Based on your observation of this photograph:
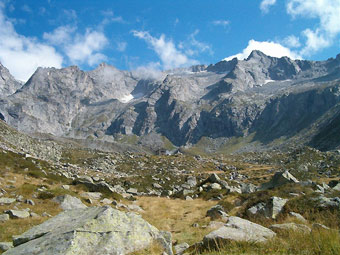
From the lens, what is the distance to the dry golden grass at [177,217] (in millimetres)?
13500

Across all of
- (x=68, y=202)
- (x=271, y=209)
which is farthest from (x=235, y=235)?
(x=68, y=202)

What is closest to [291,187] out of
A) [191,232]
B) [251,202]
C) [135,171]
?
[251,202]

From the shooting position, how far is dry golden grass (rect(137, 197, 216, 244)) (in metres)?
13.5

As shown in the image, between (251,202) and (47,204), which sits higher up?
(47,204)

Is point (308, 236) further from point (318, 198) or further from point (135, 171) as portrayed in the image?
point (135, 171)

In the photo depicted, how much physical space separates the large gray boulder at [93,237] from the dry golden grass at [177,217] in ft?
16.4

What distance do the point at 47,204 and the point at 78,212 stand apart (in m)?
9.41

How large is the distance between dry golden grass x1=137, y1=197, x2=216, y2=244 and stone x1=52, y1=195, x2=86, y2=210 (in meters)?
5.06

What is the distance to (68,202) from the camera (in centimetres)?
1786

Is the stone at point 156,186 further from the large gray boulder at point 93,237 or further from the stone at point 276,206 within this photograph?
the large gray boulder at point 93,237

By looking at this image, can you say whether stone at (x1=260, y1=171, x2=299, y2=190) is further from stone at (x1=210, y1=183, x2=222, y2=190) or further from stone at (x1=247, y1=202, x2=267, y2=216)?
stone at (x1=247, y1=202, x2=267, y2=216)

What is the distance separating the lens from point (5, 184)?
2020cm

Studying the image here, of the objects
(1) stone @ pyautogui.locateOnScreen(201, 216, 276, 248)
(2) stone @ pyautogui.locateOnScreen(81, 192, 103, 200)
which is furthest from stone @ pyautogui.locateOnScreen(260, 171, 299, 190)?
(1) stone @ pyautogui.locateOnScreen(201, 216, 276, 248)

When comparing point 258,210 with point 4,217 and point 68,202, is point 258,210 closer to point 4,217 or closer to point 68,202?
point 68,202
